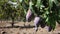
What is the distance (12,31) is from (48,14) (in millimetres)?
2672

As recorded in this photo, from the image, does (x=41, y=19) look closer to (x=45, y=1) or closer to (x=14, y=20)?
(x=45, y=1)

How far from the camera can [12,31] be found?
389cm

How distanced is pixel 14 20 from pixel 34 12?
324 cm

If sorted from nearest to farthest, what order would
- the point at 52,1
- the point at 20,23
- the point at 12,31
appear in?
the point at 52,1 → the point at 12,31 → the point at 20,23

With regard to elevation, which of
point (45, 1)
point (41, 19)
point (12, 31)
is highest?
point (45, 1)

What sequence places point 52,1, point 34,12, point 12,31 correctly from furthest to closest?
point 12,31, point 34,12, point 52,1

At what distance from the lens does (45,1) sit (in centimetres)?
128

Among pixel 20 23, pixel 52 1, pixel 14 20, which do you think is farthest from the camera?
pixel 14 20

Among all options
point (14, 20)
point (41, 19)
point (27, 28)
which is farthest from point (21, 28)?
point (41, 19)

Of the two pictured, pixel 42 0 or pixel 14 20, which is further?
pixel 14 20

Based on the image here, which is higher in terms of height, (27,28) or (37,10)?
(37,10)

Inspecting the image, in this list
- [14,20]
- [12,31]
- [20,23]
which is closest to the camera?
[12,31]

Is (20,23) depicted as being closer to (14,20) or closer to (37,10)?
(14,20)

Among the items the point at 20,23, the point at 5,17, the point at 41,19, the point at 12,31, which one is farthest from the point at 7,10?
the point at 41,19
